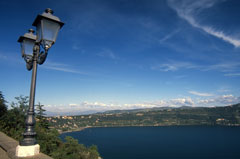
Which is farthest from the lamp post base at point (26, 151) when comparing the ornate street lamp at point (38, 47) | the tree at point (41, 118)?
the tree at point (41, 118)

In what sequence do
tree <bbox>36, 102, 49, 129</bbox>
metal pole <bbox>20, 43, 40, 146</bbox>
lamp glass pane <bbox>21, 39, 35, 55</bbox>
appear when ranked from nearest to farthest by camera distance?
metal pole <bbox>20, 43, 40, 146</bbox> → lamp glass pane <bbox>21, 39, 35, 55</bbox> → tree <bbox>36, 102, 49, 129</bbox>

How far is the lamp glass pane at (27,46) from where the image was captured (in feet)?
14.4

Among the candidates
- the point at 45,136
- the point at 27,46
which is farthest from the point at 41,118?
the point at 27,46

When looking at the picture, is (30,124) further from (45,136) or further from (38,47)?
(45,136)

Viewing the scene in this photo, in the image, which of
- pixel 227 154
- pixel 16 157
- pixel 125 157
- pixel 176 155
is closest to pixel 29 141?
pixel 16 157

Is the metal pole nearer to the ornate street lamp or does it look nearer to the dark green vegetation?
the ornate street lamp

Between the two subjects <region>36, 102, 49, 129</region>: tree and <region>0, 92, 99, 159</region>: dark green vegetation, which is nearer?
<region>0, 92, 99, 159</region>: dark green vegetation

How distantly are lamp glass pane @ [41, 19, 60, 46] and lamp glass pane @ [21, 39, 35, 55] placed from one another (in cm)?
118

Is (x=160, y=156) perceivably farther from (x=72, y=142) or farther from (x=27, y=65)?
(x=27, y=65)

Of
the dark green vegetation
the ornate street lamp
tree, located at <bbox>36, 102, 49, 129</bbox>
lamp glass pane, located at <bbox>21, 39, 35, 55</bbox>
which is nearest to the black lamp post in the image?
the ornate street lamp

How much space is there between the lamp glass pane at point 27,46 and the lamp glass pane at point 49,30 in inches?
46.5

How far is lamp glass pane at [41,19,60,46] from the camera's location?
A: 3.43 metres

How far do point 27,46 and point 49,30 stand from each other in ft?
4.49

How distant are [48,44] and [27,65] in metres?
1.61
